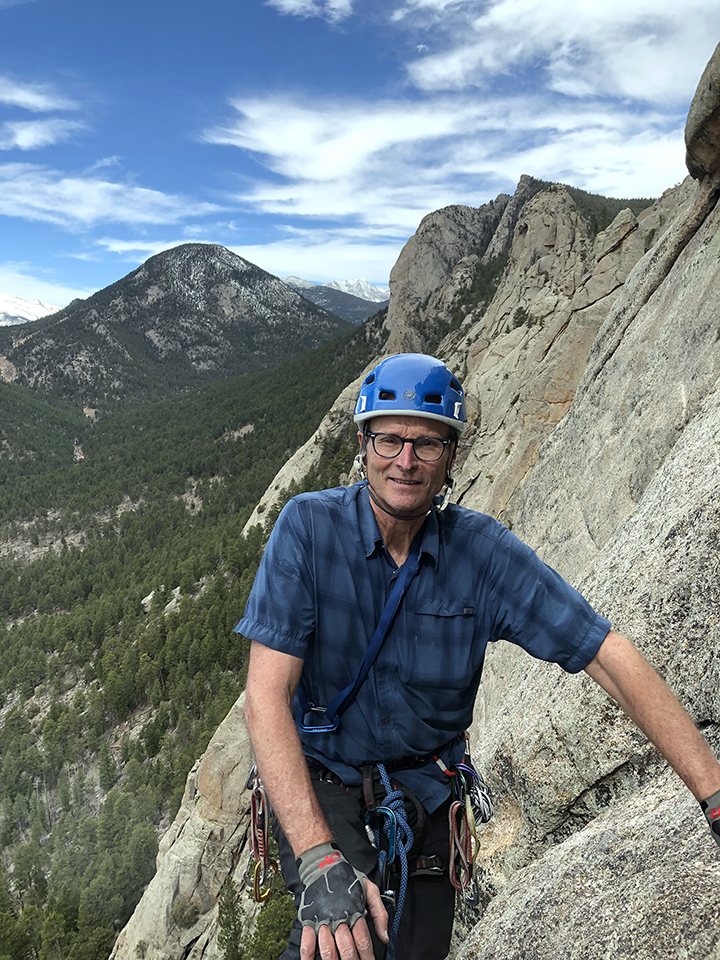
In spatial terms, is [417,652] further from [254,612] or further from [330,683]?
[254,612]

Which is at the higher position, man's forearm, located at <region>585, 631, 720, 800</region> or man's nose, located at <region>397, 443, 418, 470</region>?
man's nose, located at <region>397, 443, 418, 470</region>

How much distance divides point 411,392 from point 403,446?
0.31m

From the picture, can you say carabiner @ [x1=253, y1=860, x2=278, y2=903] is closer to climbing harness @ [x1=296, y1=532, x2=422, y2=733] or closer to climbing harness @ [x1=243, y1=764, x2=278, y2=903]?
climbing harness @ [x1=243, y1=764, x2=278, y2=903]

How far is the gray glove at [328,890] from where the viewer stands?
2270 mm

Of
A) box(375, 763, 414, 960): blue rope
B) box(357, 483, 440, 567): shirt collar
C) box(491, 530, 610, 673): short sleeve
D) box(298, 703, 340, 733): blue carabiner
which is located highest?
box(357, 483, 440, 567): shirt collar

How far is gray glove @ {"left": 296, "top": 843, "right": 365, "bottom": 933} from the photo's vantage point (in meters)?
2.27

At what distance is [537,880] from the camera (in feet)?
15.2

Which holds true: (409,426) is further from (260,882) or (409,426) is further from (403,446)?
(260,882)

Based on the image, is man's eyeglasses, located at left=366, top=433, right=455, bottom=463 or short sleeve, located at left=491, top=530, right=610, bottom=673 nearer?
short sleeve, located at left=491, top=530, right=610, bottom=673

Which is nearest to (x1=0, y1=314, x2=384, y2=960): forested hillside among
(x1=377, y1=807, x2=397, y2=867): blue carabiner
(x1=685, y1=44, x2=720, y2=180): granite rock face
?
(x1=685, y1=44, x2=720, y2=180): granite rock face

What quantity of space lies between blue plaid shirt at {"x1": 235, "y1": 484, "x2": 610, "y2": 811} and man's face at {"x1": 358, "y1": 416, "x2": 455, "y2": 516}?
17 cm

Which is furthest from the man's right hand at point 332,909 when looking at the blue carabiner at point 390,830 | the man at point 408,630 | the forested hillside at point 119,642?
the forested hillside at point 119,642

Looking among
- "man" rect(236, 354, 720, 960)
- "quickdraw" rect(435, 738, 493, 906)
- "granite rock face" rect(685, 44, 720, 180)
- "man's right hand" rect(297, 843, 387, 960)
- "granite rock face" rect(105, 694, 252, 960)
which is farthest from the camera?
"granite rock face" rect(105, 694, 252, 960)

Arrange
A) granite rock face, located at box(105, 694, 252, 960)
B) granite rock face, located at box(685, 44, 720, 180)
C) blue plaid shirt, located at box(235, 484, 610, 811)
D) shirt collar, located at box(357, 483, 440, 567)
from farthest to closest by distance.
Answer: granite rock face, located at box(105, 694, 252, 960)
granite rock face, located at box(685, 44, 720, 180)
shirt collar, located at box(357, 483, 440, 567)
blue plaid shirt, located at box(235, 484, 610, 811)
